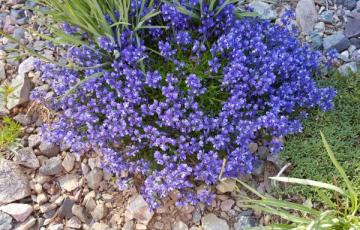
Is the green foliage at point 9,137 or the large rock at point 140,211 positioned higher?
the green foliage at point 9,137

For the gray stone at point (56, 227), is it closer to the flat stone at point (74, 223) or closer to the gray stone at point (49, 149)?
the flat stone at point (74, 223)

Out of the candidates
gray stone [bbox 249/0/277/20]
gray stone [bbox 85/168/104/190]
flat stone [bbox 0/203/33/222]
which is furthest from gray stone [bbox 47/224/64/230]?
gray stone [bbox 249/0/277/20]

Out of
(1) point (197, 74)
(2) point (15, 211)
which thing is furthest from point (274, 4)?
(2) point (15, 211)

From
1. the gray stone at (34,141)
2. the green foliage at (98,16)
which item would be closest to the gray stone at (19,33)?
the green foliage at (98,16)

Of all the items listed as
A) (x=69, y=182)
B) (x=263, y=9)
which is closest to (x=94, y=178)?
(x=69, y=182)

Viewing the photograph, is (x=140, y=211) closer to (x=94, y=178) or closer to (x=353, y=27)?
(x=94, y=178)

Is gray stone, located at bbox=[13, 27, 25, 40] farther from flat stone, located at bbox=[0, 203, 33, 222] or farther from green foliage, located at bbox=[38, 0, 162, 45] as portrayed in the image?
flat stone, located at bbox=[0, 203, 33, 222]
